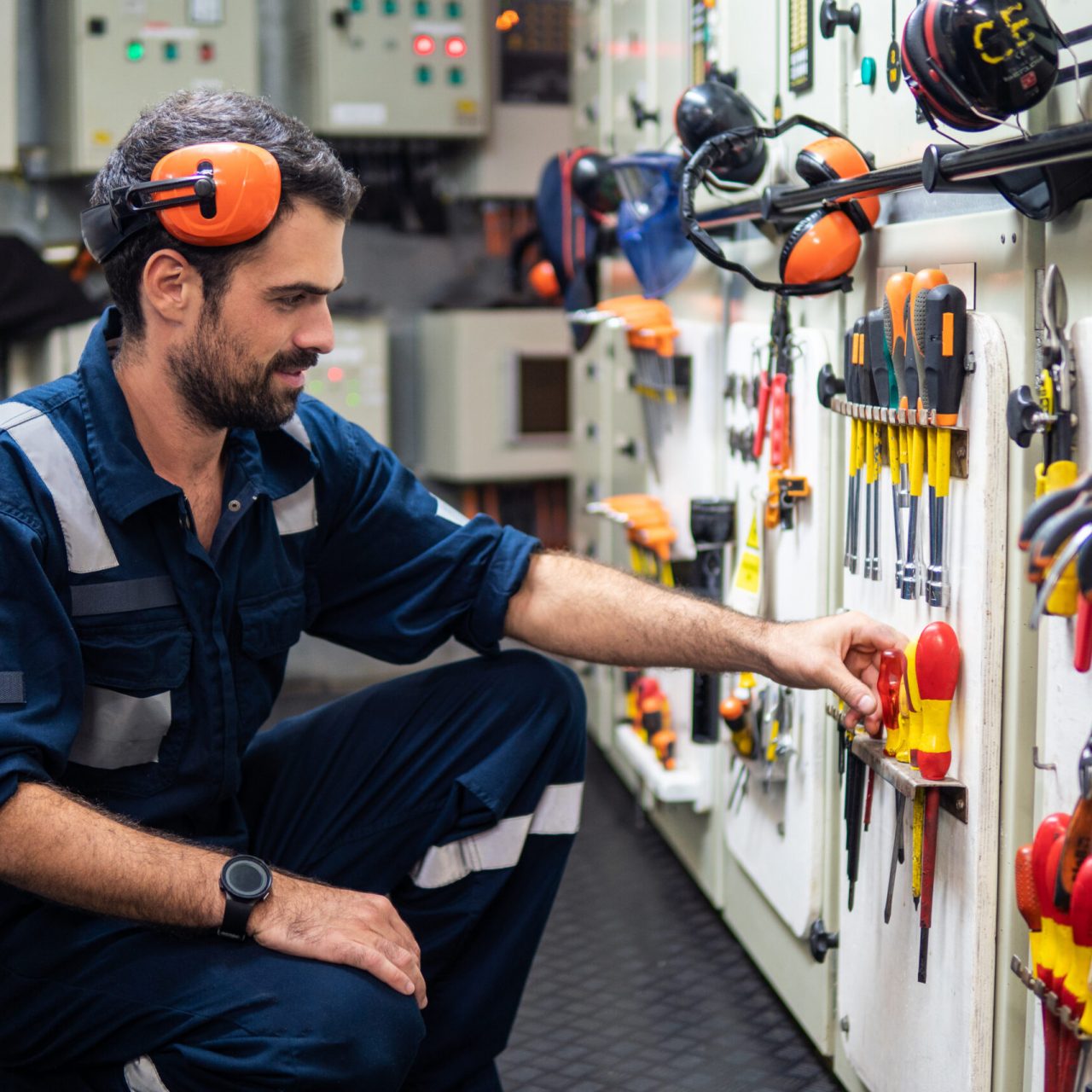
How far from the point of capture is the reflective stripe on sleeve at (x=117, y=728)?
160 cm

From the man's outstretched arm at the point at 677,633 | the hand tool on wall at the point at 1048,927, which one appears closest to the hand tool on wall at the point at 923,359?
the man's outstretched arm at the point at 677,633

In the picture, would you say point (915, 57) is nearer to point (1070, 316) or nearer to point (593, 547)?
point (1070, 316)

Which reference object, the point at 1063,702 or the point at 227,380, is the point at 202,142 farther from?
the point at 1063,702

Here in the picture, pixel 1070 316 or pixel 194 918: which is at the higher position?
pixel 1070 316

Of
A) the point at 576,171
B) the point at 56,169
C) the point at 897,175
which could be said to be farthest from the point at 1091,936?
the point at 56,169

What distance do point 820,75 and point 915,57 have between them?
0.58 metres

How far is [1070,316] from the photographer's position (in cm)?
126

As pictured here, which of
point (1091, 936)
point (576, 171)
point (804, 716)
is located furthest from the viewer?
point (576, 171)

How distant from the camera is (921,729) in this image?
1.47 m

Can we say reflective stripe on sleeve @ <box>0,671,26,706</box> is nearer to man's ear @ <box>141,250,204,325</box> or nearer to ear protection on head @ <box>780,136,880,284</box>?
man's ear @ <box>141,250,204,325</box>

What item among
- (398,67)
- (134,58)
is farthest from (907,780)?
(134,58)

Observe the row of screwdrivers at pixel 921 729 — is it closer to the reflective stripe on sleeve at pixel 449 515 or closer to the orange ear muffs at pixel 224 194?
the reflective stripe on sleeve at pixel 449 515

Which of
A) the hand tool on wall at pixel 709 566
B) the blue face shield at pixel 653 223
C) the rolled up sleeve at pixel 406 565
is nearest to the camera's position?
the rolled up sleeve at pixel 406 565

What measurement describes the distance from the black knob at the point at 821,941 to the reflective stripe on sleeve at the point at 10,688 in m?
1.11
